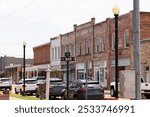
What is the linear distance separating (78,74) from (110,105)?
5586 centimetres

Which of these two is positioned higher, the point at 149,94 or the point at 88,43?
the point at 88,43

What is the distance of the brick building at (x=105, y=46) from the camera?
1821 inches

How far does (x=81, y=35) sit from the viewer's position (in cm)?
6206

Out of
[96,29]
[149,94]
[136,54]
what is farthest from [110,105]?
[96,29]

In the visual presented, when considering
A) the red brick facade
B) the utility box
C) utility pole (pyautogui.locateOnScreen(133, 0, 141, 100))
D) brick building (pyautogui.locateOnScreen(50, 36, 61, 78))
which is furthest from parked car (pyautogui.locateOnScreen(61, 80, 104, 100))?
the red brick facade

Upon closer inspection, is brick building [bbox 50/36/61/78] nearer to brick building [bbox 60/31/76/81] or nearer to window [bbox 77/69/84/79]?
brick building [bbox 60/31/76/81]

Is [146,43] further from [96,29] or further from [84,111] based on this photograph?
[84,111]

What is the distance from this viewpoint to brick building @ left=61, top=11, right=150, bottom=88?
46.2 meters

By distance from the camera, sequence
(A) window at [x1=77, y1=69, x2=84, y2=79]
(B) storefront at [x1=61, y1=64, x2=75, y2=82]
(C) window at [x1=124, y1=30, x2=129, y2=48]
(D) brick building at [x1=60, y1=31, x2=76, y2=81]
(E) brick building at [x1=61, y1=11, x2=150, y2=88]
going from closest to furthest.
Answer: (E) brick building at [x1=61, y1=11, x2=150, y2=88] < (C) window at [x1=124, y1=30, x2=129, y2=48] < (A) window at [x1=77, y1=69, x2=84, y2=79] < (D) brick building at [x1=60, y1=31, x2=76, y2=81] < (B) storefront at [x1=61, y1=64, x2=75, y2=82]

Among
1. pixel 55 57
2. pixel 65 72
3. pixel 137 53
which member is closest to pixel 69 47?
pixel 65 72

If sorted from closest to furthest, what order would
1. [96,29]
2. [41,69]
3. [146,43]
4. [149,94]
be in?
[149,94] → [146,43] → [96,29] → [41,69]

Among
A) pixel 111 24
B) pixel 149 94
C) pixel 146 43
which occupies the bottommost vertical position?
pixel 149 94

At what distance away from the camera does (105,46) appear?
53.1 meters

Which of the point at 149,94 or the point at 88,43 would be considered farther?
the point at 88,43
